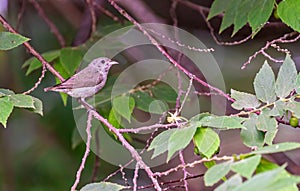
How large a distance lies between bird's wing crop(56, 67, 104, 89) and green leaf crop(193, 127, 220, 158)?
1.58 feet

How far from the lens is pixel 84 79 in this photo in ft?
4.09

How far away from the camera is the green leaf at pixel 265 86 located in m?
0.79

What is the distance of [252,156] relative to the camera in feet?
2.01

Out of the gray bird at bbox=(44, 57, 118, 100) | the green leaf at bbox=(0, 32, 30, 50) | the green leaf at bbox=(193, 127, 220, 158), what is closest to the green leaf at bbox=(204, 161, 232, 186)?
the green leaf at bbox=(193, 127, 220, 158)

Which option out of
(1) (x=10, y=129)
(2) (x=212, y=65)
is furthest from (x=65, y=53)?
(1) (x=10, y=129)

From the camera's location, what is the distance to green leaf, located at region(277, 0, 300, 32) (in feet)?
3.35

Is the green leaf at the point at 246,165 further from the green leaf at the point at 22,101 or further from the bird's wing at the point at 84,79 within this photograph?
the bird's wing at the point at 84,79

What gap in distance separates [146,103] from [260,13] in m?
0.33

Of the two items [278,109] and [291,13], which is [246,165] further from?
[291,13]

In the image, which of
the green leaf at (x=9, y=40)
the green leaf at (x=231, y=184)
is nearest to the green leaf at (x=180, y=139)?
the green leaf at (x=231, y=184)

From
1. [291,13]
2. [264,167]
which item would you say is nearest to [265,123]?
[264,167]

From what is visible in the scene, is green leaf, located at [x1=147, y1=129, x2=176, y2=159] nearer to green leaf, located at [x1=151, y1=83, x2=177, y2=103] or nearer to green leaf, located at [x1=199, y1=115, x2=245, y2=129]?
green leaf, located at [x1=199, y1=115, x2=245, y2=129]

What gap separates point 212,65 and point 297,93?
790mm

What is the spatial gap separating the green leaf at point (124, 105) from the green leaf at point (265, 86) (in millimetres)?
385
